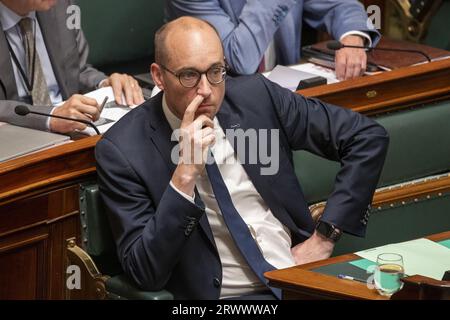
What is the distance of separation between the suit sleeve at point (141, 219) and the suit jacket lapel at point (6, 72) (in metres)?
0.65

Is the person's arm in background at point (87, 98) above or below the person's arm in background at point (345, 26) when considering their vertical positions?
below

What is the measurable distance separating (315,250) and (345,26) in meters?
1.15

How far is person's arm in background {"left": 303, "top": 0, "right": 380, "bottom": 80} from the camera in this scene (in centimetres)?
332

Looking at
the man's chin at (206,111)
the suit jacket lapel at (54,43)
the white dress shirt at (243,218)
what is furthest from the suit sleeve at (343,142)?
the suit jacket lapel at (54,43)

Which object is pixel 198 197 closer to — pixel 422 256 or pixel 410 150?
pixel 422 256

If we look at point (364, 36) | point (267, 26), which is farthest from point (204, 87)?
point (364, 36)

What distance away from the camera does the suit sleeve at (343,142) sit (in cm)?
273

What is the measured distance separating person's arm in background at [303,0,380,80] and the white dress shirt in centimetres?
72

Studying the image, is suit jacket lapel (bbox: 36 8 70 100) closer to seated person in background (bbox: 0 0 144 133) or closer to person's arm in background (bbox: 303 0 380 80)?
seated person in background (bbox: 0 0 144 133)

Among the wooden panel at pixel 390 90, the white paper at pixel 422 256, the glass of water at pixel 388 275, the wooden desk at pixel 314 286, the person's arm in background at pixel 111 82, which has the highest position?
the wooden panel at pixel 390 90

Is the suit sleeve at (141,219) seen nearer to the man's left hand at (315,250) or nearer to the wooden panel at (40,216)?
the wooden panel at (40,216)

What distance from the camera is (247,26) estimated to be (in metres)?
3.48

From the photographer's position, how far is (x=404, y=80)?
3.17 meters

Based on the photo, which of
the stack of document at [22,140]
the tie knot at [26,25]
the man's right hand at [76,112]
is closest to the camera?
the stack of document at [22,140]
